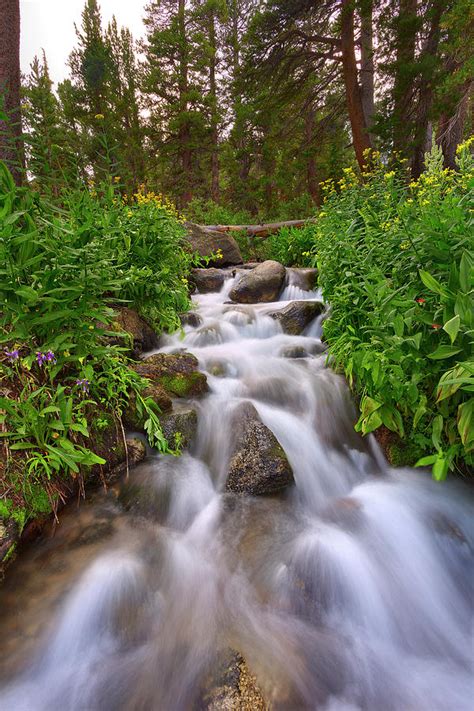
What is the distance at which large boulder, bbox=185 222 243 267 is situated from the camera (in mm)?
8438

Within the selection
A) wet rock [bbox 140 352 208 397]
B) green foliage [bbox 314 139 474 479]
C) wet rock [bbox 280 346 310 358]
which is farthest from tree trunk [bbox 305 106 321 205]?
wet rock [bbox 140 352 208 397]

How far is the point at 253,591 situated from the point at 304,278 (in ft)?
19.7

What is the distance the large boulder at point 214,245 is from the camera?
844cm

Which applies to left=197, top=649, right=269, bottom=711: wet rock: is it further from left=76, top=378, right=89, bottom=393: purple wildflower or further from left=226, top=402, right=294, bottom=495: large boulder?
left=76, top=378, right=89, bottom=393: purple wildflower

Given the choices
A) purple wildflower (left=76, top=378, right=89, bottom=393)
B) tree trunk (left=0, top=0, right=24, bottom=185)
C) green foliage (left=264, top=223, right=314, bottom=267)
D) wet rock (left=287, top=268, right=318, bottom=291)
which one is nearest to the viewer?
purple wildflower (left=76, top=378, right=89, bottom=393)

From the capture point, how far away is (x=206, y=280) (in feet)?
24.2

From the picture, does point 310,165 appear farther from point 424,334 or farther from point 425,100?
point 424,334

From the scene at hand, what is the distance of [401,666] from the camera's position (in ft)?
5.74

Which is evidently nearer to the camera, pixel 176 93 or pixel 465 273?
pixel 465 273

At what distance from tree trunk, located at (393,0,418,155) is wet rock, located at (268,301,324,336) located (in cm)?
573

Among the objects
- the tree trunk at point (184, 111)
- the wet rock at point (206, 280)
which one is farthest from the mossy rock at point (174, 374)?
the tree trunk at point (184, 111)

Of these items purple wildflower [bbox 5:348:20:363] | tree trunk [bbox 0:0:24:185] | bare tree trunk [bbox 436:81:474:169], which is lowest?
purple wildflower [bbox 5:348:20:363]

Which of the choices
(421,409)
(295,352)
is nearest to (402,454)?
(421,409)

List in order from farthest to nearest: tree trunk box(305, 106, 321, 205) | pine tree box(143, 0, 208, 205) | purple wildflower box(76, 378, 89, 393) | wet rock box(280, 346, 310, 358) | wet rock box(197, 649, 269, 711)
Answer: pine tree box(143, 0, 208, 205), tree trunk box(305, 106, 321, 205), wet rock box(280, 346, 310, 358), purple wildflower box(76, 378, 89, 393), wet rock box(197, 649, 269, 711)
